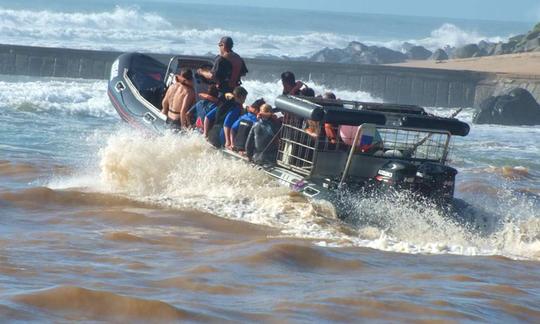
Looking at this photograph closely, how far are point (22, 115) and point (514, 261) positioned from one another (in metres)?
14.2

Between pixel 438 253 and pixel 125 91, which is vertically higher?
pixel 125 91

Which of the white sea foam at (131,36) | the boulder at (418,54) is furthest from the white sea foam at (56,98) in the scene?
the boulder at (418,54)

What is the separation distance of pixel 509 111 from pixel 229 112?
1694cm

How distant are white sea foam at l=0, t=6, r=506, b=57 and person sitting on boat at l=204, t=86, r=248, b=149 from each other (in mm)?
36908

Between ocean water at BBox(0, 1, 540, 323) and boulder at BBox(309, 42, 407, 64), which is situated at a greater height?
boulder at BBox(309, 42, 407, 64)

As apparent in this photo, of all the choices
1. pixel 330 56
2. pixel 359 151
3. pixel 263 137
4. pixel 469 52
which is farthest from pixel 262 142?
pixel 330 56

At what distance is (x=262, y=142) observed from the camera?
41.3ft

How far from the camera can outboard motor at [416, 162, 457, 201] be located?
11.3 m

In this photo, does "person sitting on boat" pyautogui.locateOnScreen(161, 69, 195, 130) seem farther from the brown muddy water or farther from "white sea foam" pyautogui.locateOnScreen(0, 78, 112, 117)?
"white sea foam" pyautogui.locateOnScreen(0, 78, 112, 117)

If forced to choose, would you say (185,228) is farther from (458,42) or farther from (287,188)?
(458,42)

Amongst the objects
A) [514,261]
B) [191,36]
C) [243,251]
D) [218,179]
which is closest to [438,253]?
[514,261]

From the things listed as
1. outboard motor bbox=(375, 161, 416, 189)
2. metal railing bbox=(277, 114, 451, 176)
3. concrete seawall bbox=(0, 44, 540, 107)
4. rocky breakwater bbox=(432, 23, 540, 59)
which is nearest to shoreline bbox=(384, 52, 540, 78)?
rocky breakwater bbox=(432, 23, 540, 59)

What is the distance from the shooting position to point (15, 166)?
15109 millimetres

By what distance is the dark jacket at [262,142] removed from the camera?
41.3 ft
